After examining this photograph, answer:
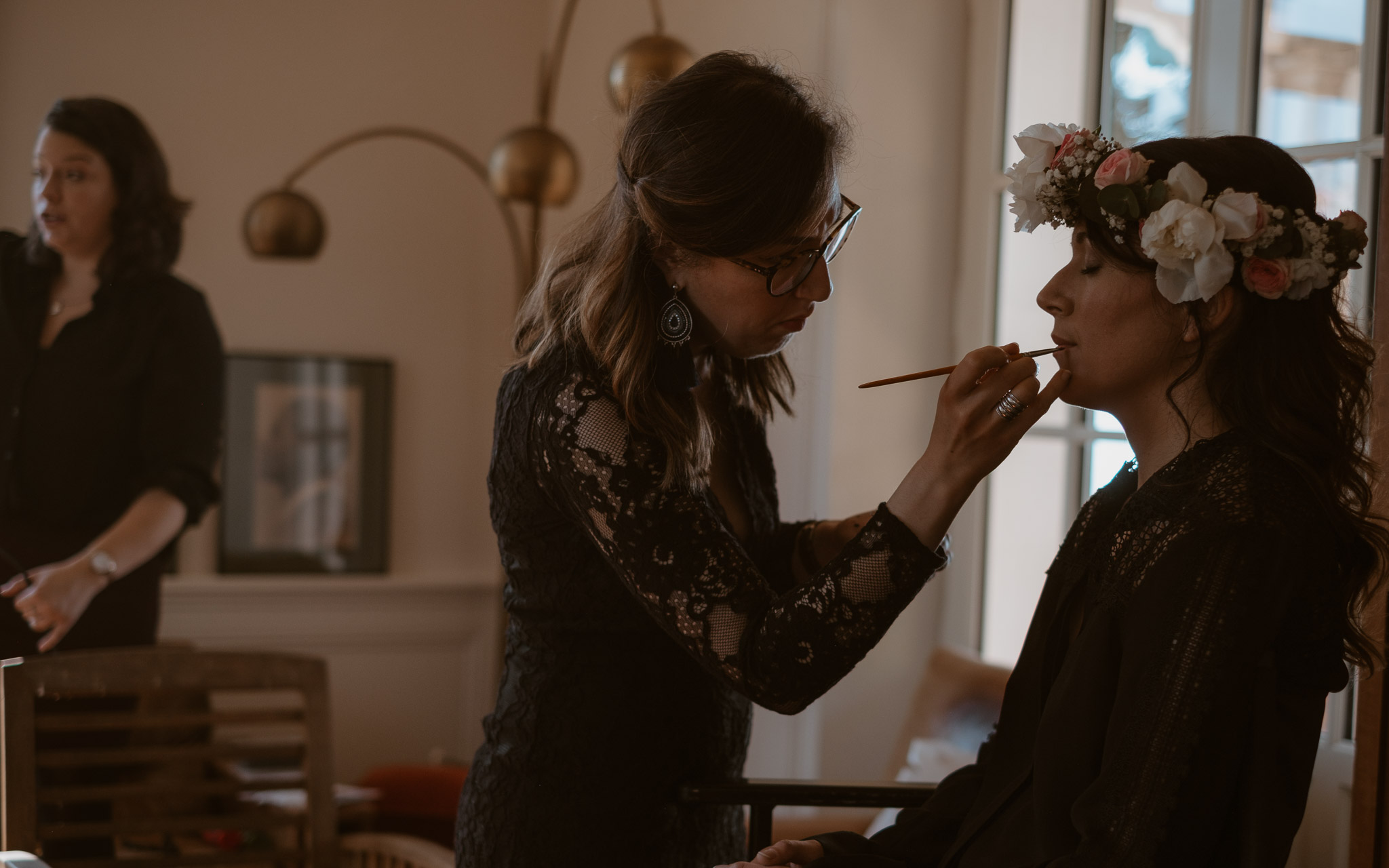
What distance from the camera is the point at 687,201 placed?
3.89 ft

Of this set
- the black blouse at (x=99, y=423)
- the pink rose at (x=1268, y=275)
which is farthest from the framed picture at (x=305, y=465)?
the pink rose at (x=1268, y=275)

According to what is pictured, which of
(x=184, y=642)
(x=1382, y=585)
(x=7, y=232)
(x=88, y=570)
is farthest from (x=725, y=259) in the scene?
(x=184, y=642)

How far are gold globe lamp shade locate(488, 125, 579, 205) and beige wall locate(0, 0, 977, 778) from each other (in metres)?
0.30

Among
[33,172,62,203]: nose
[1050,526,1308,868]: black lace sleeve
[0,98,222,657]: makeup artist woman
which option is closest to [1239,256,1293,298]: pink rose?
[1050,526,1308,868]: black lace sleeve

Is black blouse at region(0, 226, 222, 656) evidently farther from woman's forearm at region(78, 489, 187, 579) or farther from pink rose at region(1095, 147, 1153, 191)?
pink rose at region(1095, 147, 1153, 191)

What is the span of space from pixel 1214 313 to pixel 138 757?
1540 millimetres

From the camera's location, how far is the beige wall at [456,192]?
2.58 m

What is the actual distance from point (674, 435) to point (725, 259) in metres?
0.19

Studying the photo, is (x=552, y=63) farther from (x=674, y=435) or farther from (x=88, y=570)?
(x=674, y=435)

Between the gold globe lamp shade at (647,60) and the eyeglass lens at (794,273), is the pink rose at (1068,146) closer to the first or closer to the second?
the eyeglass lens at (794,273)

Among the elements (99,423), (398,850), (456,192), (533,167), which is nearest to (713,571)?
(398,850)

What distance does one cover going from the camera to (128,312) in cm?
220

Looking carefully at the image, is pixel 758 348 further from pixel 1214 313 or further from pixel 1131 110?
pixel 1131 110

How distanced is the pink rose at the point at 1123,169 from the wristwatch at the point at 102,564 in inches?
68.4
